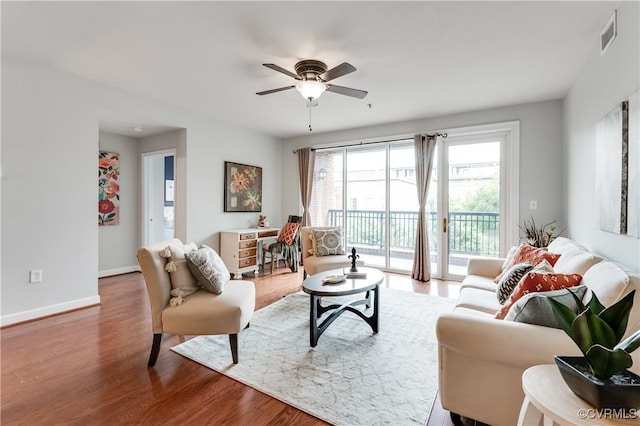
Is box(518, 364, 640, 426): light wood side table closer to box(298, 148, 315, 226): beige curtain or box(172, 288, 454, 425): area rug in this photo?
box(172, 288, 454, 425): area rug

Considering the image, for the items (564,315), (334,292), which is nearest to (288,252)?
(334,292)

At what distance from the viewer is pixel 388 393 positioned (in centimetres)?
188

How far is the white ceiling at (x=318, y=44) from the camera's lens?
6.89ft

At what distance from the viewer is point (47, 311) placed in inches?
123

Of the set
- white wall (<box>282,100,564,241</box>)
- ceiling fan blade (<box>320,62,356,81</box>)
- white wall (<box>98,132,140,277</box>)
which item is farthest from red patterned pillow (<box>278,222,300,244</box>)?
white wall (<box>282,100,564,241</box>)

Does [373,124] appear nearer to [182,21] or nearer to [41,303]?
[182,21]

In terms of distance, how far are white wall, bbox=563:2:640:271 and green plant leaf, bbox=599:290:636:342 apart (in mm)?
1083

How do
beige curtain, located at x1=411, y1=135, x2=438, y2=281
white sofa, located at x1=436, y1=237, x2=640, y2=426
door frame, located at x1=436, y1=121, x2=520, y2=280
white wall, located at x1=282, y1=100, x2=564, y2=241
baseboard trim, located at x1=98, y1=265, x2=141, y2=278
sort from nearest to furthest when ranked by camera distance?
1. white sofa, located at x1=436, y1=237, x2=640, y2=426
2. white wall, located at x1=282, y1=100, x2=564, y2=241
3. door frame, located at x1=436, y1=121, x2=520, y2=280
4. beige curtain, located at x1=411, y1=135, x2=438, y2=281
5. baseboard trim, located at x1=98, y1=265, x2=141, y2=278

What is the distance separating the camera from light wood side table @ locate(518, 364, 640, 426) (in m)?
0.90

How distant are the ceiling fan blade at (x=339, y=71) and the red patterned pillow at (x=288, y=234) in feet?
9.55

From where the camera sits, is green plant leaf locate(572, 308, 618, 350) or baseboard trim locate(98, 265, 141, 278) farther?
baseboard trim locate(98, 265, 141, 278)

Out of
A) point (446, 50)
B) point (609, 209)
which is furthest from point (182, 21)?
point (609, 209)

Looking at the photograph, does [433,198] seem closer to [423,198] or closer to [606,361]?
[423,198]
